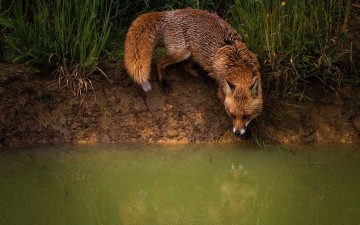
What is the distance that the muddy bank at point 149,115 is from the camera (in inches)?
199

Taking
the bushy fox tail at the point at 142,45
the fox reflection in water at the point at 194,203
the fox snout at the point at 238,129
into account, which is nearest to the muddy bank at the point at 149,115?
the bushy fox tail at the point at 142,45

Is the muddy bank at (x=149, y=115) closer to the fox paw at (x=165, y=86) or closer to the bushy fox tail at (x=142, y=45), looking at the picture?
the fox paw at (x=165, y=86)

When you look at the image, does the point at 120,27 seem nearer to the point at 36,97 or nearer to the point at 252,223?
the point at 36,97

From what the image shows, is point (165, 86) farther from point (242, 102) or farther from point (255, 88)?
point (255, 88)

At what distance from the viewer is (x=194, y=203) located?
3.54 meters

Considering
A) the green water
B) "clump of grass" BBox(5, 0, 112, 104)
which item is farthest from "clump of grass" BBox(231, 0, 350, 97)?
"clump of grass" BBox(5, 0, 112, 104)

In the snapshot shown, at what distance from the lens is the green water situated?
129 inches

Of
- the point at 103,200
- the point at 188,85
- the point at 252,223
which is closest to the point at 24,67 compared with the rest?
the point at 188,85

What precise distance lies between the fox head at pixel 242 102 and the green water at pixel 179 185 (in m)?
0.42

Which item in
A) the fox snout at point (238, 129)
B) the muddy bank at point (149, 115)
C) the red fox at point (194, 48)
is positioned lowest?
the muddy bank at point (149, 115)

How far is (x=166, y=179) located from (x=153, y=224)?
0.83 metres

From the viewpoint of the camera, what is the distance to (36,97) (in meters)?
5.13

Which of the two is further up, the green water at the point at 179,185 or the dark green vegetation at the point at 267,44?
the dark green vegetation at the point at 267,44

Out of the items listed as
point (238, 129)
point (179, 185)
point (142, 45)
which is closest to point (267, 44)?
point (238, 129)
